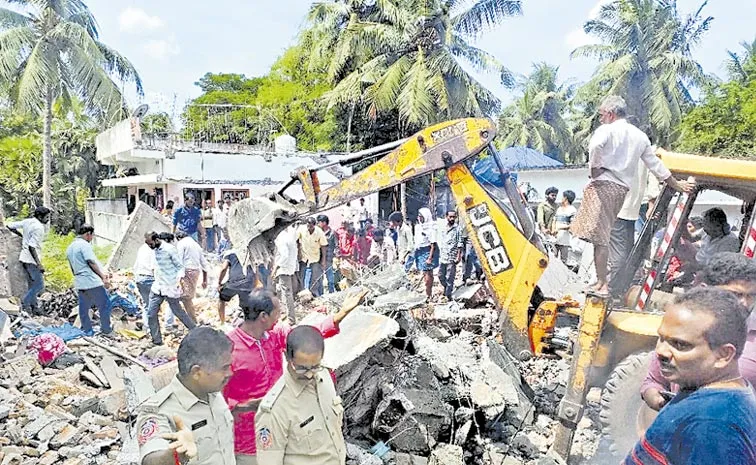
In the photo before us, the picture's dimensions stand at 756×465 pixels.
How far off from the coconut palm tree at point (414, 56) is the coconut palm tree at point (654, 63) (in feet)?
24.9

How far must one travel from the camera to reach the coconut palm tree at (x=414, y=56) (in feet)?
66.9

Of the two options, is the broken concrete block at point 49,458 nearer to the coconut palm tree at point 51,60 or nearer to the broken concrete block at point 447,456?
the broken concrete block at point 447,456

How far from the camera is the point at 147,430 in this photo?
2.19m

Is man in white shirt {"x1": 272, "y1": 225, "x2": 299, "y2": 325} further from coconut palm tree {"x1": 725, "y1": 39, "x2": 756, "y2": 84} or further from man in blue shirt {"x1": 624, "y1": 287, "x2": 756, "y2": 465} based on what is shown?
coconut palm tree {"x1": 725, "y1": 39, "x2": 756, "y2": 84}

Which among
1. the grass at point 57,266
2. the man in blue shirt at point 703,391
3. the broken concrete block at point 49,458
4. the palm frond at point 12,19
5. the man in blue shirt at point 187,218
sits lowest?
the broken concrete block at point 49,458

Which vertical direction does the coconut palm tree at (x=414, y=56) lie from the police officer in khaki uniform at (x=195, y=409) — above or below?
above

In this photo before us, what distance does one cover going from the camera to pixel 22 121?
32844mm

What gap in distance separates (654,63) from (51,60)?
75.6ft

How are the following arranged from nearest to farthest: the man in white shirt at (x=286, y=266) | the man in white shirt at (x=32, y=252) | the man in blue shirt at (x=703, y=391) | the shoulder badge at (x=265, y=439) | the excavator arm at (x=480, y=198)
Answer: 1. the man in blue shirt at (x=703, y=391)
2. the shoulder badge at (x=265, y=439)
3. the excavator arm at (x=480, y=198)
4. the man in white shirt at (x=32, y=252)
5. the man in white shirt at (x=286, y=266)

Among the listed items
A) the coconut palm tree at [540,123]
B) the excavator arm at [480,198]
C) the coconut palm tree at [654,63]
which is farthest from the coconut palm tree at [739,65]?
the excavator arm at [480,198]

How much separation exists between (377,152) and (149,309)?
164 inches

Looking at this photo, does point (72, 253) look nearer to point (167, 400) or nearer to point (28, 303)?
point (28, 303)

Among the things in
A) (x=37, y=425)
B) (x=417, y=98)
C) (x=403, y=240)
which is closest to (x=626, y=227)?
(x=37, y=425)

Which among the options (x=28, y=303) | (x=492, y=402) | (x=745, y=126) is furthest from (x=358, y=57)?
(x=492, y=402)
